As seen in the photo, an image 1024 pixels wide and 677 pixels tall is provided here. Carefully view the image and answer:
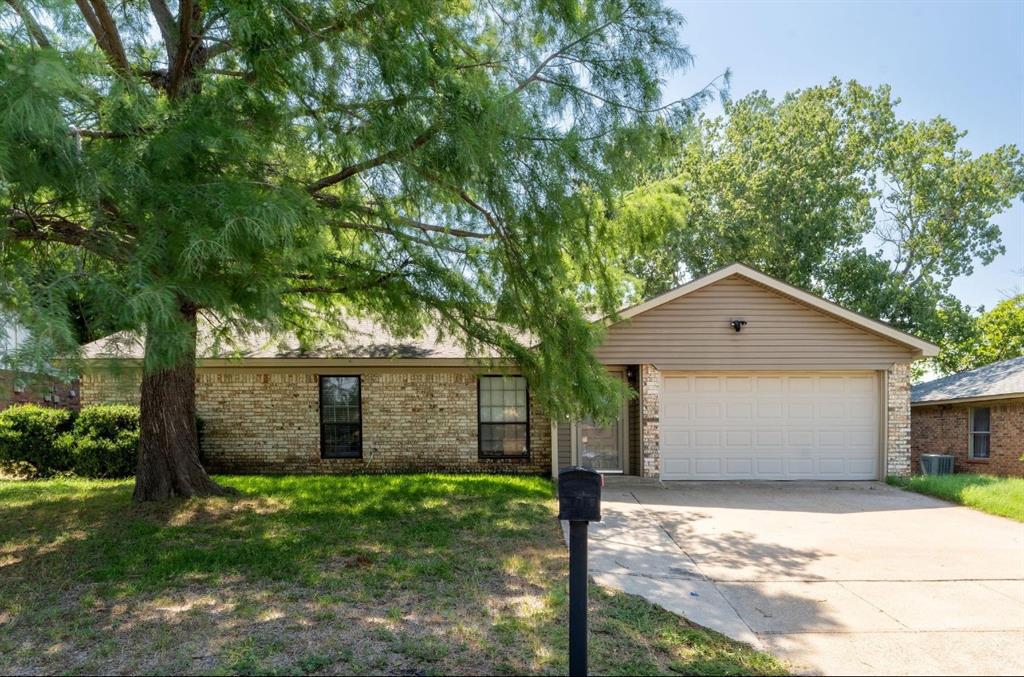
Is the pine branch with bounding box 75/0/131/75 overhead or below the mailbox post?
overhead

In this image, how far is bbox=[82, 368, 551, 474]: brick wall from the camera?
1309 cm

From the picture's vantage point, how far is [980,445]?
15641mm

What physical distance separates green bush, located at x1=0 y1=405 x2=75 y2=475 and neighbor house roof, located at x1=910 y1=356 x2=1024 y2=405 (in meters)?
19.4

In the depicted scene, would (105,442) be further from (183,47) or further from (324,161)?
(324,161)

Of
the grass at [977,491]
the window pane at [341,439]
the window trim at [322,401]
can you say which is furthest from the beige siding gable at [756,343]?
the window pane at [341,439]

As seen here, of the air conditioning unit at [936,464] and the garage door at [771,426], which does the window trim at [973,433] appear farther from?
the garage door at [771,426]

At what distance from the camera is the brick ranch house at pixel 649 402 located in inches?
468

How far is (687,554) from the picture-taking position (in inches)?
281

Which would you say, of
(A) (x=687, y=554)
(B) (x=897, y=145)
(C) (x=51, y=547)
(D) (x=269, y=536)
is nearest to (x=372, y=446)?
(D) (x=269, y=536)

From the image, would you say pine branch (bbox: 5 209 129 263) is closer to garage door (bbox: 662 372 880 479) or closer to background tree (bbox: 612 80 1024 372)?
garage door (bbox: 662 372 880 479)

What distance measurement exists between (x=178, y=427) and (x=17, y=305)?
543 cm

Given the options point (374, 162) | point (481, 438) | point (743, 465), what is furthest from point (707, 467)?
point (374, 162)

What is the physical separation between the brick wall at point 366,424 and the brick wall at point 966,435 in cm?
1047

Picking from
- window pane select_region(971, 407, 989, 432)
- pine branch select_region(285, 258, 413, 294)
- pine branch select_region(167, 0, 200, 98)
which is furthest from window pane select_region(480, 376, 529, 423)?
window pane select_region(971, 407, 989, 432)
